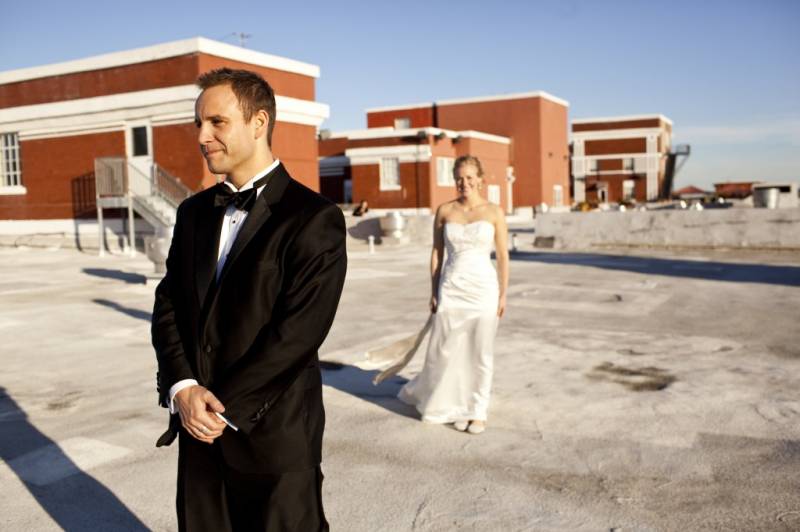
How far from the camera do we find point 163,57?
73.0 feet

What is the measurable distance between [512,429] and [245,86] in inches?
145

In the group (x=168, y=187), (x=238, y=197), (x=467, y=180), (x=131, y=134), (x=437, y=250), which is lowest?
(x=437, y=250)

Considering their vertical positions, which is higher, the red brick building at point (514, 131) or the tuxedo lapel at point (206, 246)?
the red brick building at point (514, 131)

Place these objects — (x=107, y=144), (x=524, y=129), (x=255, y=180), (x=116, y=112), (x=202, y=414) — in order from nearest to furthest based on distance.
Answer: (x=202, y=414) < (x=255, y=180) < (x=116, y=112) < (x=107, y=144) < (x=524, y=129)

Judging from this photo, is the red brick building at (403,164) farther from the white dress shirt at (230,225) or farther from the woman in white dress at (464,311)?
the white dress shirt at (230,225)

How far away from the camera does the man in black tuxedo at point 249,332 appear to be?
2164mm

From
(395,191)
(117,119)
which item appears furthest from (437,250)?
(395,191)

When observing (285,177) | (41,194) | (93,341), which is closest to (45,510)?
(285,177)

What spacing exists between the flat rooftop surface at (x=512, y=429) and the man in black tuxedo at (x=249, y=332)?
5.01ft

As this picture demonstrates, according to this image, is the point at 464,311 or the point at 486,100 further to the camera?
the point at 486,100

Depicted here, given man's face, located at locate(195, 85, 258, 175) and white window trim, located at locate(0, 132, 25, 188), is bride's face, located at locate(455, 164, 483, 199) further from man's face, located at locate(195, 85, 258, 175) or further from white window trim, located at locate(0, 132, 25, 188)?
white window trim, located at locate(0, 132, 25, 188)

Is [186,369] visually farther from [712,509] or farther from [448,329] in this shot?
[448,329]

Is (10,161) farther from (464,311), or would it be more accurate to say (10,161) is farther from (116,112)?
(464,311)

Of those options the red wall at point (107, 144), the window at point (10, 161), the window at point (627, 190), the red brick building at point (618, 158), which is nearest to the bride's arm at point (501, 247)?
the red wall at point (107, 144)
